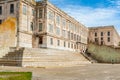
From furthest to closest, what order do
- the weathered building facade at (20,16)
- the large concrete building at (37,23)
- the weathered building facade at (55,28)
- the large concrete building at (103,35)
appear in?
1. the large concrete building at (103,35)
2. the weathered building facade at (55,28)
3. the large concrete building at (37,23)
4. the weathered building facade at (20,16)

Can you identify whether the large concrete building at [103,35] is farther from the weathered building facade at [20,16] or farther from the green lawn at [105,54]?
the weathered building facade at [20,16]

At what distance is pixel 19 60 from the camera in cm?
2328

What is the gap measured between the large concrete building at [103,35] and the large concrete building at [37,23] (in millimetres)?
28297

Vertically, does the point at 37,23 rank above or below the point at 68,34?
above

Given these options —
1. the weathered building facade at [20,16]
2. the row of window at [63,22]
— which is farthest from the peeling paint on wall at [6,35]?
the row of window at [63,22]

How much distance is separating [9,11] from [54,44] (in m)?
12.9

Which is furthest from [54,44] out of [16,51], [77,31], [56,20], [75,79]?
[75,79]

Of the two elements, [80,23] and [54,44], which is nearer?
[54,44]

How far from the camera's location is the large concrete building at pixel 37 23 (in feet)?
125

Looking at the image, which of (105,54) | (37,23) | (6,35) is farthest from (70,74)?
(105,54)

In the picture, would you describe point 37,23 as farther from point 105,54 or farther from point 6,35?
point 105,54

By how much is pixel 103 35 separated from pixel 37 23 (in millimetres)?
42267

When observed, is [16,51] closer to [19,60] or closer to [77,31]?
[19,60]

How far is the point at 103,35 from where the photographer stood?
7975 cm
